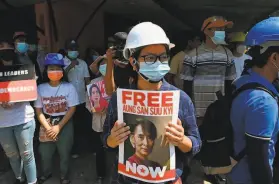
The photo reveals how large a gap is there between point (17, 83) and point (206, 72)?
200 cm

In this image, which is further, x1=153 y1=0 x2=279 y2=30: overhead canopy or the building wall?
the building wall

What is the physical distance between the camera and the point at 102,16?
7.41 meters

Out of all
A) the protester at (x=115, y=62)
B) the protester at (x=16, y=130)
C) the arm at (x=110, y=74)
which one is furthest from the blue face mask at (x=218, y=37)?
the protester at (x=16, y=130)

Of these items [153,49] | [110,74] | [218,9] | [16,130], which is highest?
[218,9]

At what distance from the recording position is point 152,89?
1.65 meters

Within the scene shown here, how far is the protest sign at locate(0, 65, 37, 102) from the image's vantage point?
10.2 feet

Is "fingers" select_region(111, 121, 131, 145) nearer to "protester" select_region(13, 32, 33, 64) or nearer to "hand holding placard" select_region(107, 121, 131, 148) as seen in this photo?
"hand holding placard" select_region(107, 121, 131, 148)

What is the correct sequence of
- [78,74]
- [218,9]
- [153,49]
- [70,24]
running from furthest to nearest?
1. [70,24]
2. [218,9]
3. [78,74]
4. [153,49]

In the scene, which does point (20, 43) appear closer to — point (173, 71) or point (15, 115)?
point (15, 115)

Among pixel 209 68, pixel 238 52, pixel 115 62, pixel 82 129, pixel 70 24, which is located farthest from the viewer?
pixel 70 24

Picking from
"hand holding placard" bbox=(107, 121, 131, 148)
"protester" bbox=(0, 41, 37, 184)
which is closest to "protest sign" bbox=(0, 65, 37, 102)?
"protester" bbox=(0, 41, 37, 184)

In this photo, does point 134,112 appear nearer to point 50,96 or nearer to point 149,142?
point 149,142

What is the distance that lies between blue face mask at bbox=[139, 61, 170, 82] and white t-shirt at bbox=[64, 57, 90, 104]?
2.57 meters

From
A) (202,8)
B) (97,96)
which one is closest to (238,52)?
(202,8)
